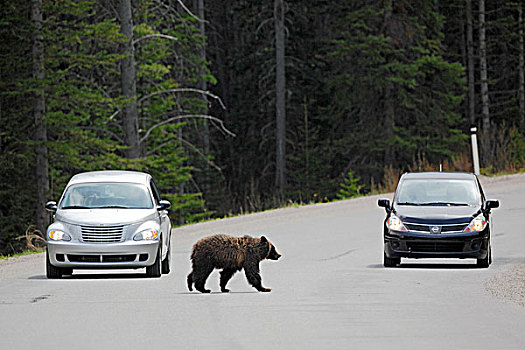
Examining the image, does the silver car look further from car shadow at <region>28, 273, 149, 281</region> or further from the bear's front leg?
the bear's front leg

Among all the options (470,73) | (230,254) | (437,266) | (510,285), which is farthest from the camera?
(470,73)

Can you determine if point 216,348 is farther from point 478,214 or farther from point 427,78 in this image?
point 427,78

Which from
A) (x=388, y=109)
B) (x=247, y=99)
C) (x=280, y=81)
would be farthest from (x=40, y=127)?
(x=247, y=99)

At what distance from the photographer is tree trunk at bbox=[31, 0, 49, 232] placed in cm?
3100

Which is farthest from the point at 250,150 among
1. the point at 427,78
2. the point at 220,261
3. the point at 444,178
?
the point at 220,261

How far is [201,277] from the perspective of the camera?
13711 millimetres

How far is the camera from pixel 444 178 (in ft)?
57.9

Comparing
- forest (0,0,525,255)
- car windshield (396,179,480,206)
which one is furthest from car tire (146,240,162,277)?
forest (0,0,525,255)

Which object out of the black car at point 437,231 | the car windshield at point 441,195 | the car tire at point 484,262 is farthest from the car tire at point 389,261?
the car tire at point 484,262

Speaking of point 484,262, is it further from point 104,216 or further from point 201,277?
point 104,216

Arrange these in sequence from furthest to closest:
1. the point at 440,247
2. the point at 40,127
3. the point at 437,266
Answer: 1. the point at 40,127
2. the point at 437,266
3. the point at 440,247

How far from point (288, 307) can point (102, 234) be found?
406 cm

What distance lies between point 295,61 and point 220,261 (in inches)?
1724

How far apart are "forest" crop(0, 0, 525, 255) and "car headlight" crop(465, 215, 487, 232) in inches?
391
